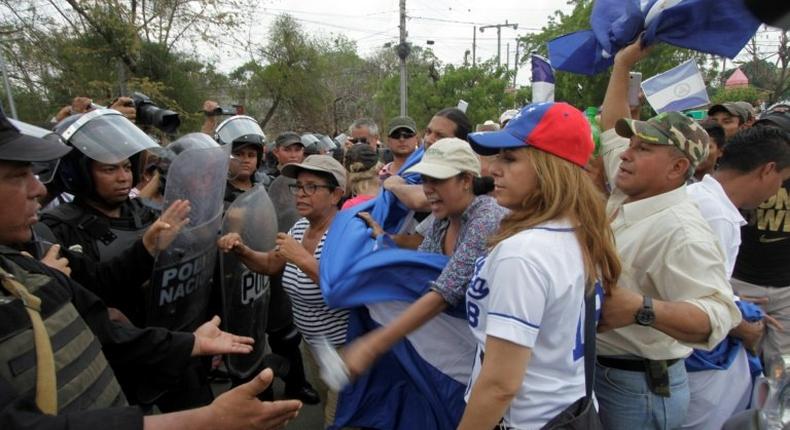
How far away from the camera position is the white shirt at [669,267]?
171 cm

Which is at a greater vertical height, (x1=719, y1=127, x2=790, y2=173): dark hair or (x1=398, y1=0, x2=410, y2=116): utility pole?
(x1=398, y1=0, x2=410, y2=116): utility pole

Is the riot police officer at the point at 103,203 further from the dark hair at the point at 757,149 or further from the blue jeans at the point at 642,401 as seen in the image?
the dark hair at the point at 757,149

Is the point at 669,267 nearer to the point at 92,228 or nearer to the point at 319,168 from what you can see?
the point at 319,168

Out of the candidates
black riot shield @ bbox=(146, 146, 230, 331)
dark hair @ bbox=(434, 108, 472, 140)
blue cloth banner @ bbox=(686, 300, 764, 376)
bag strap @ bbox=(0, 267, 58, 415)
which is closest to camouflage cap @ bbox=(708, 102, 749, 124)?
dark hair @ bbox=(434, 108, 472, 140)

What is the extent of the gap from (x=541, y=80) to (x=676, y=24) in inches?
53.2


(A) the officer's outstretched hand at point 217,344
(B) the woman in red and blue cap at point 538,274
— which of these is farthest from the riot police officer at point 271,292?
(B) the woman in red and blue cap at point 538,274

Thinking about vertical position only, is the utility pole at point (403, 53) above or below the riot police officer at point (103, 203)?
above

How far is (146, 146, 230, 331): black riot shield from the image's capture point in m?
2.47

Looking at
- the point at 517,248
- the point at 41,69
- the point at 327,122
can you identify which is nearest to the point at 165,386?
the point at 517,248

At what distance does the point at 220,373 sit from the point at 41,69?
14.3m

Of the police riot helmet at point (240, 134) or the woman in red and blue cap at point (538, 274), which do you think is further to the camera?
the police riot helmet at point (240, 134)

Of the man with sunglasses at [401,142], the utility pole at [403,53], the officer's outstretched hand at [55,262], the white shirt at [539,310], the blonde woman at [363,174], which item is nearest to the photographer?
the white shirt at [539,310]

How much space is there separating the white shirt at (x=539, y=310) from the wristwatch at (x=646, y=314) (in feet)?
0.78

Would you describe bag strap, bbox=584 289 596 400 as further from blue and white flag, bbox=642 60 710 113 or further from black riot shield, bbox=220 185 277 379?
blue and white flag, bbox=642 60 710 113
